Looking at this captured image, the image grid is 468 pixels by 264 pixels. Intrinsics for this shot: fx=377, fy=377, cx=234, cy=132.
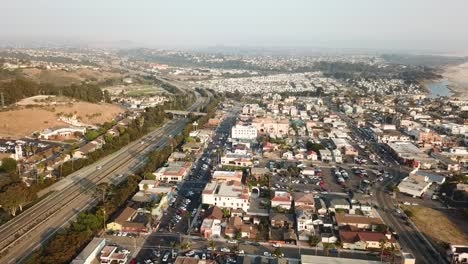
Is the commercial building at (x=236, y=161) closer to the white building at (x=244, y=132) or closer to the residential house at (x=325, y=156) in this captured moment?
the residential house at (x=325, y=156)

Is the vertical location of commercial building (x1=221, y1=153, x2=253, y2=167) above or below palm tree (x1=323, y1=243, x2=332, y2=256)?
above

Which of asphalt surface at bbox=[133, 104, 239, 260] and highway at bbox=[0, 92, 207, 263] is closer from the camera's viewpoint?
highway at bbox=[0, 92, 207, 263]

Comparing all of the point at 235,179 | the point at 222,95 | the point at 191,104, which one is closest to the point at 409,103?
the point at 222,95

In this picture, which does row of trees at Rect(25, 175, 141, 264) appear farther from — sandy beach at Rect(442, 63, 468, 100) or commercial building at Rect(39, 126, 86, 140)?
sandy beach at Rect(442, 63, 468, 100)

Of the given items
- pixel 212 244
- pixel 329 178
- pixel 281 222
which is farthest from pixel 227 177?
pixel 212 244

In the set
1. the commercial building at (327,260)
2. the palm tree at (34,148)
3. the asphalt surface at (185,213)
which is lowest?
the asphalt surface at (185,213)

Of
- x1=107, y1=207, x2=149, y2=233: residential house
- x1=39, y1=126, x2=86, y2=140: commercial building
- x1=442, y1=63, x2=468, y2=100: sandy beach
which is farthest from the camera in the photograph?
x1=442, y1=63, x2=468, y2=100: sandy beach

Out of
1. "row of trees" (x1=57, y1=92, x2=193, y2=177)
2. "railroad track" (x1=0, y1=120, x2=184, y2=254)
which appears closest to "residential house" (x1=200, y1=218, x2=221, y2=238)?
"railroad track" (x1=0, y1=120, x2=184, y2=254)

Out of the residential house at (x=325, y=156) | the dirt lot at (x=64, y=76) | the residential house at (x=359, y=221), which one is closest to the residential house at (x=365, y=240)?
the residential house at (x=359, y=221)
